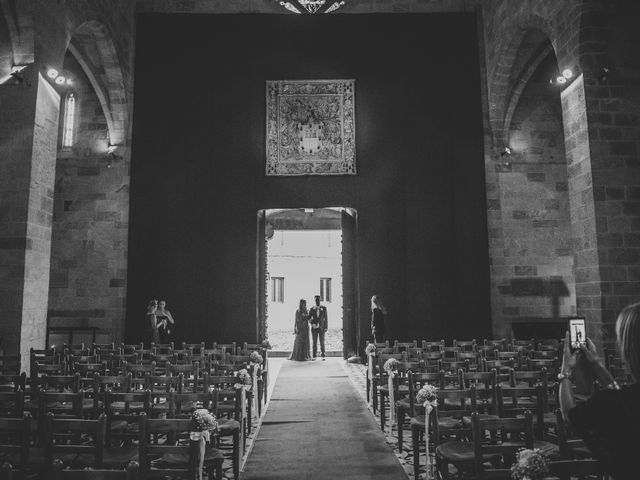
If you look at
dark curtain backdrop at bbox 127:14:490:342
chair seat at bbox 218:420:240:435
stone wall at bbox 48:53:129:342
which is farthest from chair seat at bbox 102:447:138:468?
stone wall at bbox 48:53:129:342

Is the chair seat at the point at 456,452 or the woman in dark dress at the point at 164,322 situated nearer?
the chair seat at the point at 456,452

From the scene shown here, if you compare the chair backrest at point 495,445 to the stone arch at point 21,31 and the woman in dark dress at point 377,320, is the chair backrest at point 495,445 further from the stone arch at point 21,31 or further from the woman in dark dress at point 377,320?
the stone arch at point 21,31

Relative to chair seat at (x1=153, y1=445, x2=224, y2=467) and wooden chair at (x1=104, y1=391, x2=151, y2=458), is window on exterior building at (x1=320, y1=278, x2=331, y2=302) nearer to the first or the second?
wooden chair at (x1=104, y1=391, x2=151, y2=458)

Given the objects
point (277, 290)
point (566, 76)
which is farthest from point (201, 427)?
point (277, 290)

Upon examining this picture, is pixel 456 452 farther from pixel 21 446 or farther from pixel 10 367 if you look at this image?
pixel 10 367

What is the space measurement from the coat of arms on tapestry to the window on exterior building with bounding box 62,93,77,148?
5041mm

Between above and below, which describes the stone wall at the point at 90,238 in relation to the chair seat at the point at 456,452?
above

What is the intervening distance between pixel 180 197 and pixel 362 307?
16.5 ft

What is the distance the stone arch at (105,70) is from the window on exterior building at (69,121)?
126cm

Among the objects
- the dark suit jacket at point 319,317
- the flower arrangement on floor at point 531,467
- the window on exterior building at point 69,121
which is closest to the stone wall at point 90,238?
the window on exterior building at point 69,121

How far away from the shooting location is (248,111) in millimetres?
12477

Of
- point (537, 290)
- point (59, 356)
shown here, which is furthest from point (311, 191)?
point (59, 356)

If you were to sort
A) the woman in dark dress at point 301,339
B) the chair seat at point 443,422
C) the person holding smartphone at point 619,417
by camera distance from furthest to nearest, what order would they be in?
1. the woman in dark dress at point 301,339
2. the chair seat at point 443,422
3. the person holding smartphone at point 619,417

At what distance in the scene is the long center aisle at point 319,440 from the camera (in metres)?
4.61
